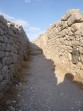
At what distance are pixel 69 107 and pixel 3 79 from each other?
207 centimetres

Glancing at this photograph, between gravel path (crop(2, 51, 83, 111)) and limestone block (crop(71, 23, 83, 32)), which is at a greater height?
limestone block (crop(71, 23, 83, 32))

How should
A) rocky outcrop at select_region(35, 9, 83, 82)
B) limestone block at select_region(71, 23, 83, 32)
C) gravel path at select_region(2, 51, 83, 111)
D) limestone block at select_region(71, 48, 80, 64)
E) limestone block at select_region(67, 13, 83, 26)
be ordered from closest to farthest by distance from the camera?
gravel path at select_region(2, 51, 83, 111) < rocky outcrop at select_region(35, 9, 83, 82) < limestone block at select_region(71, 48, 80, 64) < limestone block at select_region(71, 23, 83, 32) < limestone block at select_region(67, 13, 83, 26)

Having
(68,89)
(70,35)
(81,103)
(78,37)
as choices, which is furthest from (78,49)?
(81,103)

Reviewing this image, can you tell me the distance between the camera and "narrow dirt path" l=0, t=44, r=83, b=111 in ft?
16.6

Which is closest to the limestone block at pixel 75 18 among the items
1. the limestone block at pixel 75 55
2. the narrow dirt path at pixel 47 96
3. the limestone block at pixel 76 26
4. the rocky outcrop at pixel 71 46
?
the rocky outcrop at pixel 71 46

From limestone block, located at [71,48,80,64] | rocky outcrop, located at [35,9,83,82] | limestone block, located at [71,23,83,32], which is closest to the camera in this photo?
rocky outcrop, located at [35,9,83,82]

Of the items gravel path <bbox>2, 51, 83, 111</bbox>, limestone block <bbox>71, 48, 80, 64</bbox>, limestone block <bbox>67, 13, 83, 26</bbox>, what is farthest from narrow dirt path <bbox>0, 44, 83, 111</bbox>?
limestone block <bbox>67, 13, 83, 26</bbox>

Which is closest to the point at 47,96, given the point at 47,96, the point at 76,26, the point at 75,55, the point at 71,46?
the point at 47,96

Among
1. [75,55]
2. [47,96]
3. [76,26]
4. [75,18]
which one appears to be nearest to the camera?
[47,96]

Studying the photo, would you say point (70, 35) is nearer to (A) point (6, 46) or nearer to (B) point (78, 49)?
(B) point (78, 49)

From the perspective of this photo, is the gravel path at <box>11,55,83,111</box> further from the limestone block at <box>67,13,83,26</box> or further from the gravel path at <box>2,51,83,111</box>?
the limestone block at <box>67,13,83,26</box>

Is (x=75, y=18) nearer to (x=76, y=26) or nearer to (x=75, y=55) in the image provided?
(x=76, y=26)

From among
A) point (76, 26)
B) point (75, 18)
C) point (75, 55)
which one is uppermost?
point (75, 18)

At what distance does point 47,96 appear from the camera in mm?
5816
